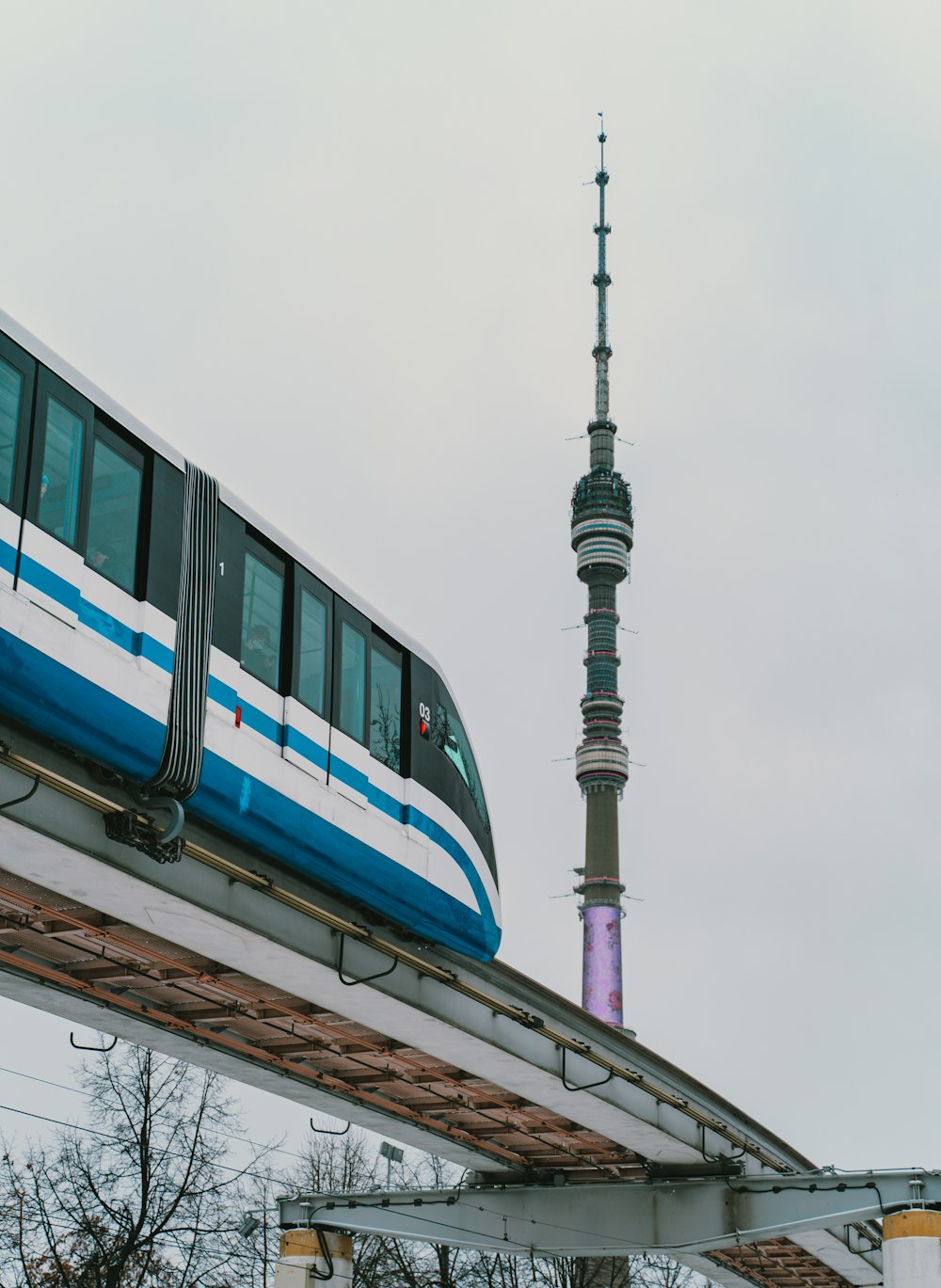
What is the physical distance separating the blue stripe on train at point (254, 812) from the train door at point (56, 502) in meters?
0.61

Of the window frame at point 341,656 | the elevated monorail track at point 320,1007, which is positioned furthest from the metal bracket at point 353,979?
the window frame at point 341,656

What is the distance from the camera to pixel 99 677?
13734 millimetres

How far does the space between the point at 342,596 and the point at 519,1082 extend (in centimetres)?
771

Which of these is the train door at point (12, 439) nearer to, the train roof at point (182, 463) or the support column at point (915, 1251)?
the train roof at point (182, 463)

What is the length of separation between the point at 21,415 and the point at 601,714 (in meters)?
131

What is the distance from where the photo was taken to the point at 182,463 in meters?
15.8

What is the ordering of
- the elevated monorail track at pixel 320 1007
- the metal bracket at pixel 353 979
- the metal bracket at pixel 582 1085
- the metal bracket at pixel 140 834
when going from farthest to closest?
the metal bracket at pixel 582 1085
the metal bracket at pixel 353 979
the elevated monorail track at pixel 320 1007
the metal bracket at pixel 140 834

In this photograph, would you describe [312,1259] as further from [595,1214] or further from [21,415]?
[21,415]

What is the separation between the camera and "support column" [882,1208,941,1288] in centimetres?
2280

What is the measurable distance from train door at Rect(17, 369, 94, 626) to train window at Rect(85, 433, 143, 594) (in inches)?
6.6

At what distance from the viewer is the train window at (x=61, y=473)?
1373 cm

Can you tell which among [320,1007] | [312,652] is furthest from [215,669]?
[320,1007]

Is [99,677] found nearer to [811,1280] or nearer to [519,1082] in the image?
[519,1082]

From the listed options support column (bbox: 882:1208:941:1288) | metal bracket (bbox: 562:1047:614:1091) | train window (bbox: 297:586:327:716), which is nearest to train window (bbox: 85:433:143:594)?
train window (bbox: 297:586:327:716)
